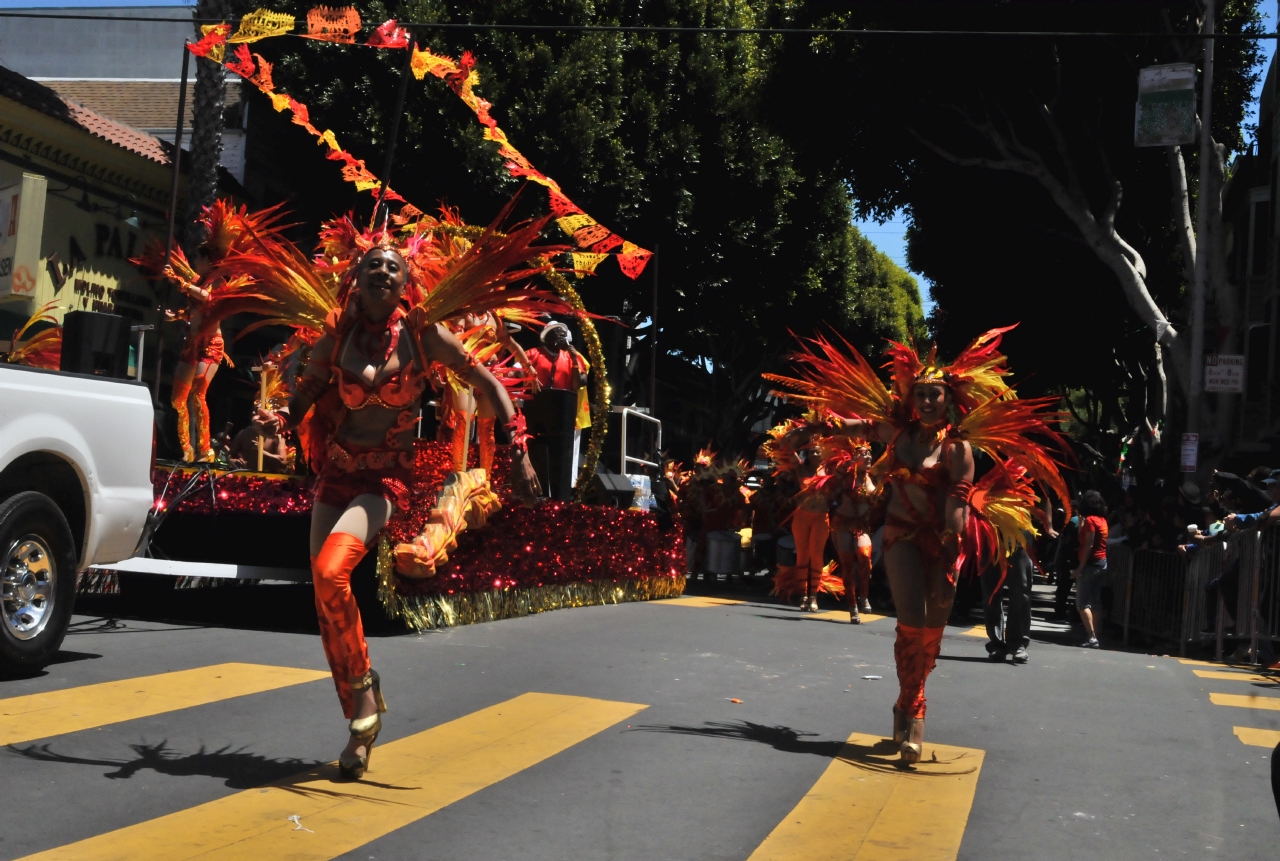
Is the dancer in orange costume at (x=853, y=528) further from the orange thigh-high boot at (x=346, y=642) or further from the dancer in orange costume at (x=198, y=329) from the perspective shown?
the orange thigh-high boot at (x=346, y=642)

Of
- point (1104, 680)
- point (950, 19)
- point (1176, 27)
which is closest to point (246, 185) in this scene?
point (950, 19)

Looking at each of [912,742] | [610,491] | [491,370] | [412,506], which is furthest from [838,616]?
[912,742]

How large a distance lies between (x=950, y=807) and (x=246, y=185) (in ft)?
84.3

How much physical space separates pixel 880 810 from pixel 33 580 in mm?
4484

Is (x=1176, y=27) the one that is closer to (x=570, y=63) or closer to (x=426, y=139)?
(x=570, y=63)

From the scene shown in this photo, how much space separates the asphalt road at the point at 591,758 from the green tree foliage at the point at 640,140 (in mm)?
12292

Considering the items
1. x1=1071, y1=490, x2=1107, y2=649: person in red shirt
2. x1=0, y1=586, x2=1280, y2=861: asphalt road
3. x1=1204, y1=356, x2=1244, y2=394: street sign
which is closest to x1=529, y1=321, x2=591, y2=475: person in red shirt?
x1=0, y1=586, x2=1280, y2=861: asphalt road

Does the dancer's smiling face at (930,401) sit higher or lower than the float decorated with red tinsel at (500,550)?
higher

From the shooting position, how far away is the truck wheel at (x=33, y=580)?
6750mm

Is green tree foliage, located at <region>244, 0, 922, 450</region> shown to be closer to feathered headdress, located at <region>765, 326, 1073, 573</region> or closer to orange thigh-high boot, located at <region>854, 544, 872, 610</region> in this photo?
orange thigh-high boot, located at <region>854, 544, 872, 610</region>

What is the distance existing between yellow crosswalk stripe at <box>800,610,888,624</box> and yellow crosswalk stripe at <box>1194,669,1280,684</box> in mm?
3538

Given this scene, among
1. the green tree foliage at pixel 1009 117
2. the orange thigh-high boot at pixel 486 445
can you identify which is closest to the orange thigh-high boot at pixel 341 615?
the orange thigh-high boot at pixel 486 445

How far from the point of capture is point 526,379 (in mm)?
11766

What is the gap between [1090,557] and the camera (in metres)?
14.5
